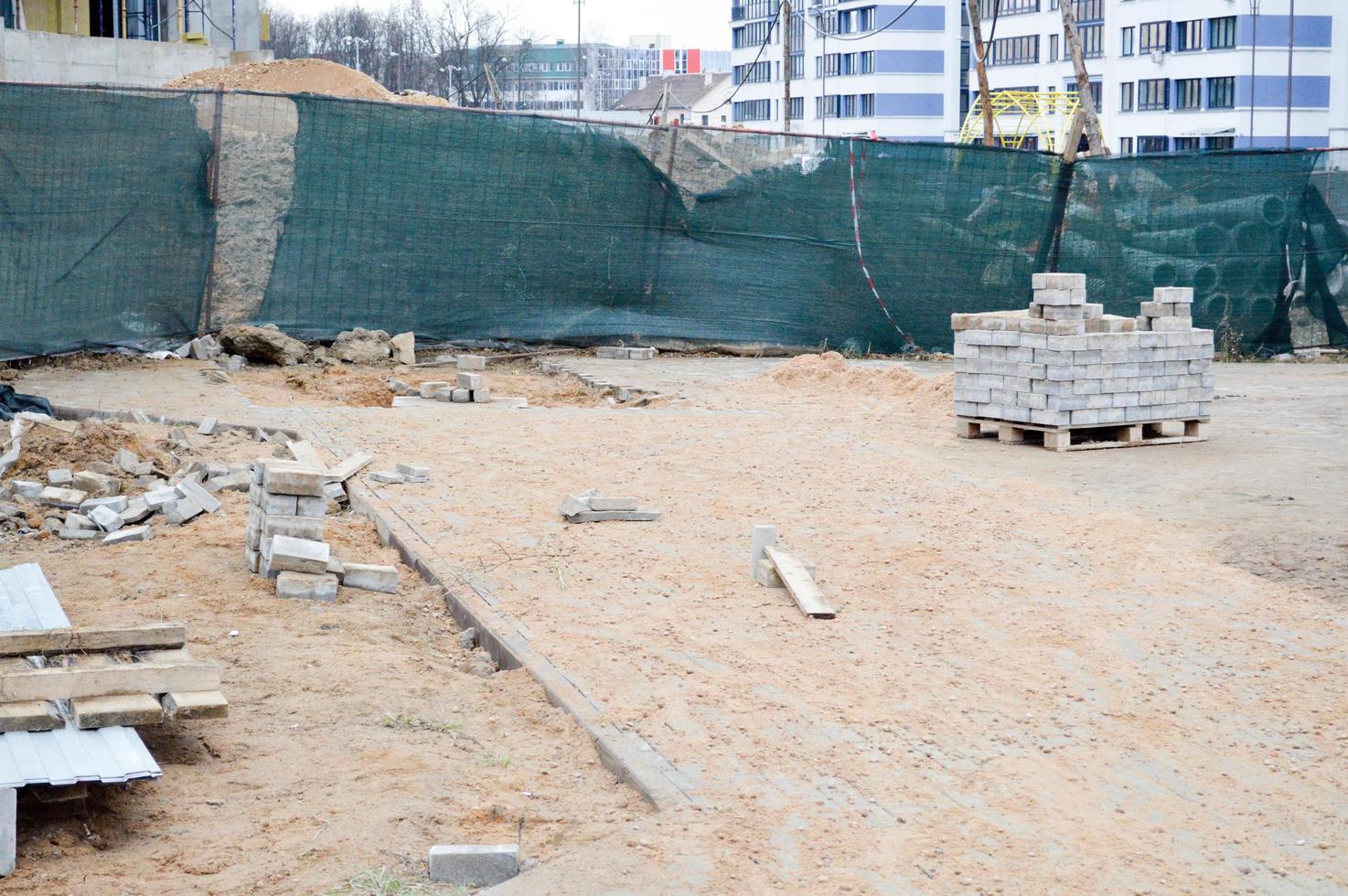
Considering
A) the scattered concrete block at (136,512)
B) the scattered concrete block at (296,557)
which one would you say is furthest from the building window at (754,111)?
the scattered concrete block at (296,557)

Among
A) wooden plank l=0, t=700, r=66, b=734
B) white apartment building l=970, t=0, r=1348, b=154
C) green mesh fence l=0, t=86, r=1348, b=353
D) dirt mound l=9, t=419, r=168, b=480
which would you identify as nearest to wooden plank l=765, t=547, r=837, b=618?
wooden plank l=0, t=700, r=66, b=734

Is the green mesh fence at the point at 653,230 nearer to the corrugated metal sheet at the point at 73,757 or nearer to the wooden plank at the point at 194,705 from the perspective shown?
the wooden plank at the point at 194,705

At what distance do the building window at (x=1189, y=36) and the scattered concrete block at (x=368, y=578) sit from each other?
60.1m

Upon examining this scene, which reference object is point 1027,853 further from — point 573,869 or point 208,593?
point 208,593

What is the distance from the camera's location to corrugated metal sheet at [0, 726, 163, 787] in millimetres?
4336

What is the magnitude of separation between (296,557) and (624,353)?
32.8 ft

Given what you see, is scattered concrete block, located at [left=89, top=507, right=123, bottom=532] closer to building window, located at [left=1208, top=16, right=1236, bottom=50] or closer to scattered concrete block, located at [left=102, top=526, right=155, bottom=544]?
scattered concrete block, located at [left=102, top=526, right=155, bottom=544]

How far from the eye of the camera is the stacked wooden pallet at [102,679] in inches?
186

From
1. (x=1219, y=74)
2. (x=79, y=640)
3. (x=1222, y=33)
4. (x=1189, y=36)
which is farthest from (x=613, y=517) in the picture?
(x=1189, y=36)

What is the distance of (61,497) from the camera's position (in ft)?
29.4

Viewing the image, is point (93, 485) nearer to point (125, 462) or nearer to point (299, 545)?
point (125, 462)

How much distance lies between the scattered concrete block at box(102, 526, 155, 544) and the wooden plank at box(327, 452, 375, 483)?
1.39 m

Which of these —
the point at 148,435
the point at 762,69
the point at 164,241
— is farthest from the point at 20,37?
the point at 762,69

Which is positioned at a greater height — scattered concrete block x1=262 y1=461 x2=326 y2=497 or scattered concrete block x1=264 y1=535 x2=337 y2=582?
scattered concrete block x1=262 y1=461 x2=326 y2=497
